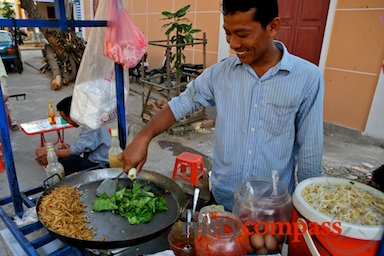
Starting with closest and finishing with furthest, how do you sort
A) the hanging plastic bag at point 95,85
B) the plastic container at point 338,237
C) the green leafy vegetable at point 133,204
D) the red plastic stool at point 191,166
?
the plastic container at point 338,237
the green leafy vegetable at point 133,204
the hanging plastic bag at point 95,85
the red plastic stool at point 191,166

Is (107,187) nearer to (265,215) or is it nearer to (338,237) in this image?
(265,215)

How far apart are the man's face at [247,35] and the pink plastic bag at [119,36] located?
72cm

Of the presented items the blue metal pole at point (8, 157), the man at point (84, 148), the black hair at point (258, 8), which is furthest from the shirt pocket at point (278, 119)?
the man at point (84, 148)

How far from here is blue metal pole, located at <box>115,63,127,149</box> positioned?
1.86m

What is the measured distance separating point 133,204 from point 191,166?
233 centimetres

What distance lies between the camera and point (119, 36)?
5.68 feet

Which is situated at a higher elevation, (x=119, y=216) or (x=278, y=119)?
(x=278, y=119)

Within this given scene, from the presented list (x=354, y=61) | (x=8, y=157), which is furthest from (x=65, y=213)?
(x=354, y=61)

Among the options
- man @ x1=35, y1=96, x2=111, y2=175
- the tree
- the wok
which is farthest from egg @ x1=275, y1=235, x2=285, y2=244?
the tree

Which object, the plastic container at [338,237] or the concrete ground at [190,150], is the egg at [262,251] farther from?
the concrete ground at [190,150]

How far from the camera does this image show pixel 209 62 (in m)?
7.14

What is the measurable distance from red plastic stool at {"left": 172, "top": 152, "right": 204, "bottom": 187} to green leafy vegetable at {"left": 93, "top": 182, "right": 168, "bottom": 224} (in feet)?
7.23

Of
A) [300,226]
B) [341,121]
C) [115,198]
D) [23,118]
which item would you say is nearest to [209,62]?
[341,121]

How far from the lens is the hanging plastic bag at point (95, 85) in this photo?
1862mm
